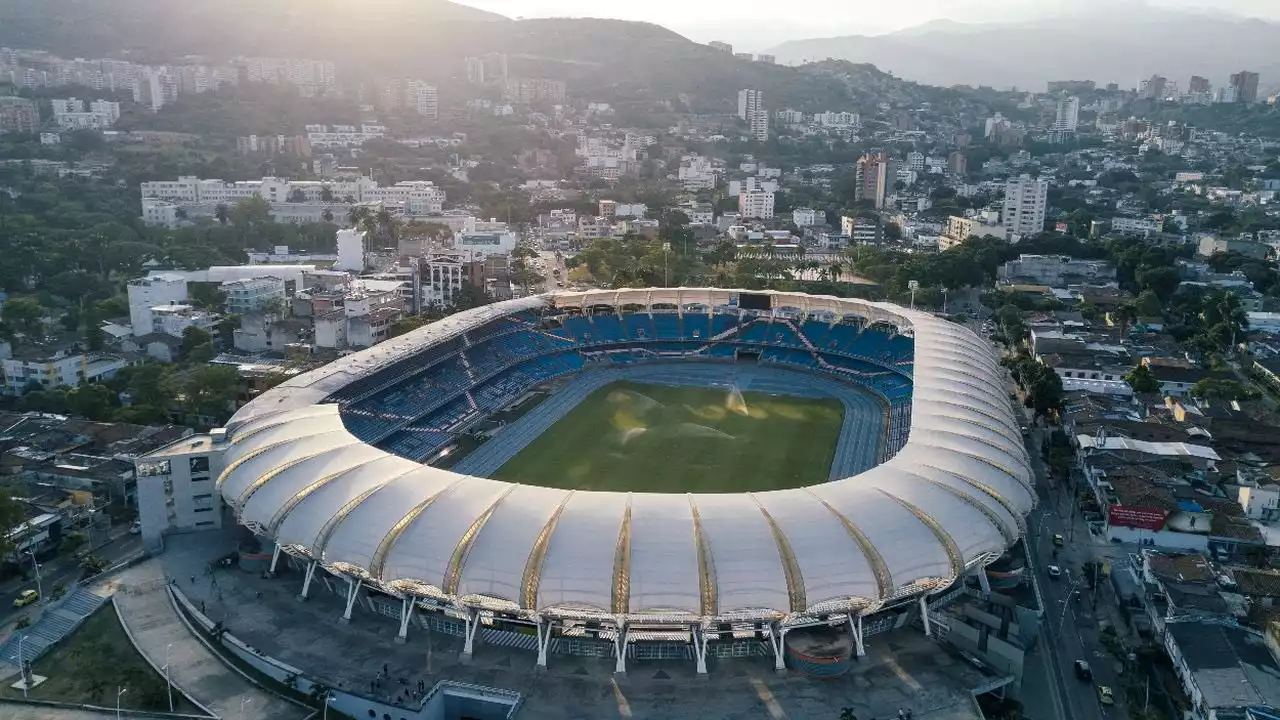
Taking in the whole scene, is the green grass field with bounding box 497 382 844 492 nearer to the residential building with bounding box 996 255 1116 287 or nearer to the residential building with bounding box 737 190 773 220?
the residential building with bounding box 996 255 1116 287

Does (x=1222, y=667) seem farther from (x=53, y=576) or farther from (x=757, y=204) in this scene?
(x=757, y=204)

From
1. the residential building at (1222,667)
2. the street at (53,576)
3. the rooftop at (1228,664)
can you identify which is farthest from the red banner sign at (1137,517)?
the street at (53,576)

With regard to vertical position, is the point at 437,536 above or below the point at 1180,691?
above

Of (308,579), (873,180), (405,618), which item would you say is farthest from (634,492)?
(873,180)

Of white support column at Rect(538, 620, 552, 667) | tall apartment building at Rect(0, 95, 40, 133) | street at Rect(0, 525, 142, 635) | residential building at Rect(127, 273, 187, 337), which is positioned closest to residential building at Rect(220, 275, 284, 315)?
residential building at Rect(127, 273, 187, 337)

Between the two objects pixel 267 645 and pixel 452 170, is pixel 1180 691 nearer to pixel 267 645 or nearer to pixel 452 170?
pixel 267 645

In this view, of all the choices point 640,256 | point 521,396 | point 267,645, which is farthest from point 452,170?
point 267,645
